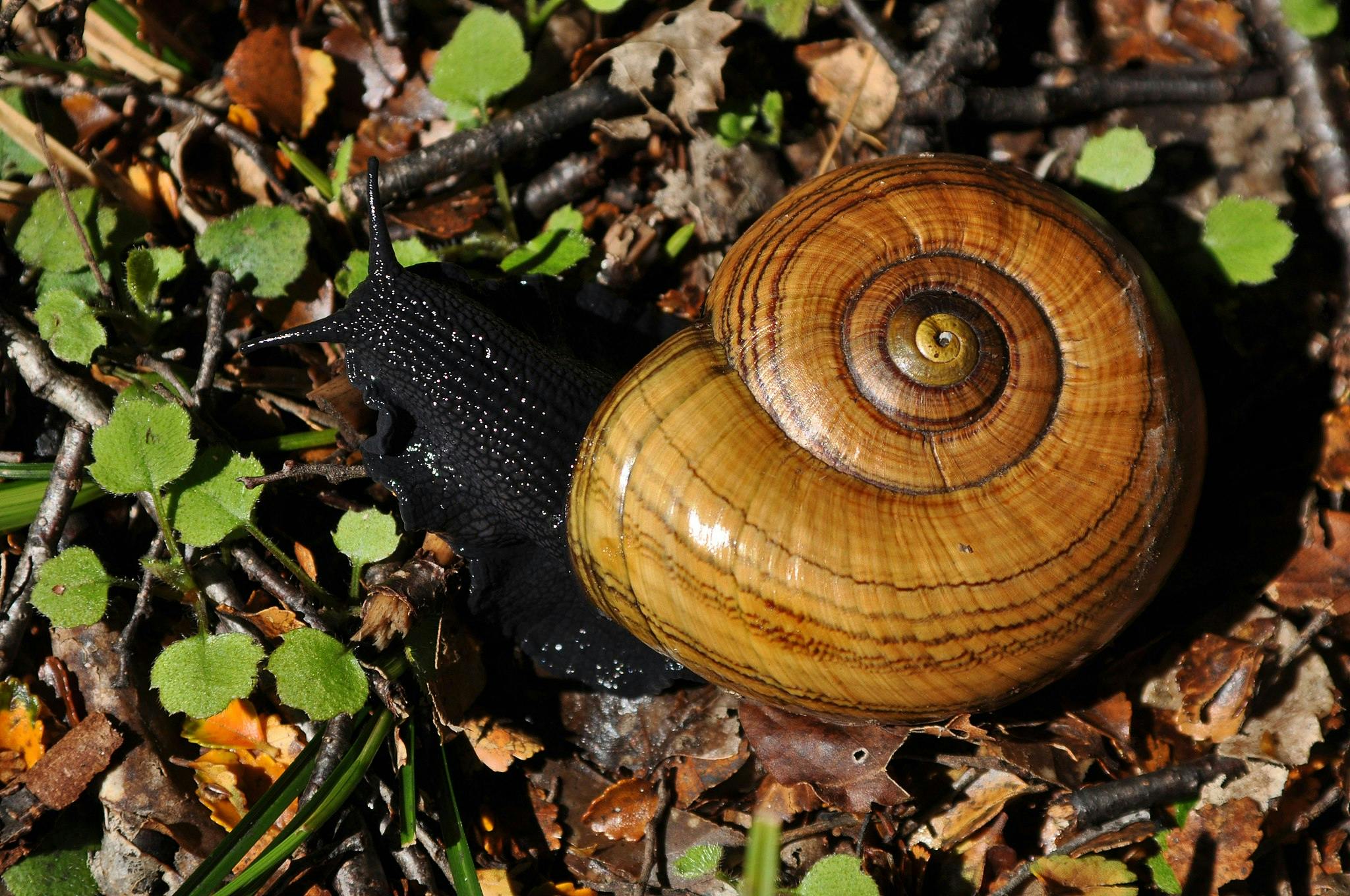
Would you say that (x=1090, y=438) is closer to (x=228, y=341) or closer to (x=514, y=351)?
(x=514, y=351)

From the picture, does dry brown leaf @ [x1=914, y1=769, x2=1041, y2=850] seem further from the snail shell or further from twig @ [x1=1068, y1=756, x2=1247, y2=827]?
the snail shell

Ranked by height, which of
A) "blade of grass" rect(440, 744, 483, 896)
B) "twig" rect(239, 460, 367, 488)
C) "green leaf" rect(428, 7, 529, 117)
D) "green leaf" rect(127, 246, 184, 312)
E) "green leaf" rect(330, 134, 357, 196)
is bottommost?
"blade of grass" rect(440, 744, 483, 896)

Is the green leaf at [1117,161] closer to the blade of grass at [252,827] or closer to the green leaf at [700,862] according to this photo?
the green leaf at [700,862]

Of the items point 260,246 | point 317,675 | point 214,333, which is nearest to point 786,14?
point 260,246

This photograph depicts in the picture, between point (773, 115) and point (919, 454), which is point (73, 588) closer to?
point (919, 454)

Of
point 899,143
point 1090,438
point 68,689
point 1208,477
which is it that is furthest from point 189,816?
point 1208,477

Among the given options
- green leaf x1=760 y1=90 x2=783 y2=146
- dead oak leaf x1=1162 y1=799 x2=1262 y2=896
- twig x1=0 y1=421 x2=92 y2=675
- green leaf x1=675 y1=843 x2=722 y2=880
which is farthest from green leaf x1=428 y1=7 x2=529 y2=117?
dead oak leaf x1=1162 y1=799 x2=1262 y2=896
